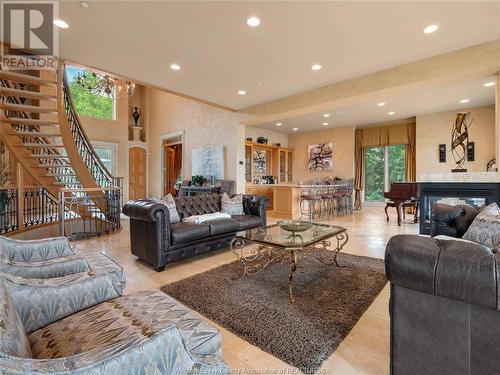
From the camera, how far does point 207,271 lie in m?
3.03

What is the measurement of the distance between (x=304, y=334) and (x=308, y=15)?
3170mm

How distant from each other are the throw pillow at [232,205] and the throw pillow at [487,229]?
3067 mm

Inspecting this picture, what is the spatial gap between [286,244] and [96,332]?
1.74 m

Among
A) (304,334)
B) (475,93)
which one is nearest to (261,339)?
(304,334)

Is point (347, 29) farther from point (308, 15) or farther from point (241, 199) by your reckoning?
point (241, 199)

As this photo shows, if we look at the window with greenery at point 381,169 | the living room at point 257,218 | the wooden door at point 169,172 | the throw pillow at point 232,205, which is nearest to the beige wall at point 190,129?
the living room at point 257,218

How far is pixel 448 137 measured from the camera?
6961mm

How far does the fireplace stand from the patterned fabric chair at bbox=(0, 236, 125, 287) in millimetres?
5118

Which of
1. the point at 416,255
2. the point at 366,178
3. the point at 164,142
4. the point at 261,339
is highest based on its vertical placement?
the point at 164,142

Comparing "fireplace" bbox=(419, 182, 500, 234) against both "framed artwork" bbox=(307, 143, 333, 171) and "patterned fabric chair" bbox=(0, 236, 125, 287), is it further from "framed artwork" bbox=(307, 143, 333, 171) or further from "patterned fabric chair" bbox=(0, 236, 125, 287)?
"patterned fabric chair" bbox=(0, 236, 125, 287)

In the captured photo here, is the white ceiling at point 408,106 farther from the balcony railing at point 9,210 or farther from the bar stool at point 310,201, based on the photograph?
the balcony railing at point 9,210

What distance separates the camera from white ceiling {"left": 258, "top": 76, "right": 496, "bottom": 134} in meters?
5.39

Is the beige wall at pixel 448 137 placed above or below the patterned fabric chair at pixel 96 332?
above

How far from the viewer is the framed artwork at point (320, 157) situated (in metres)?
9.22
